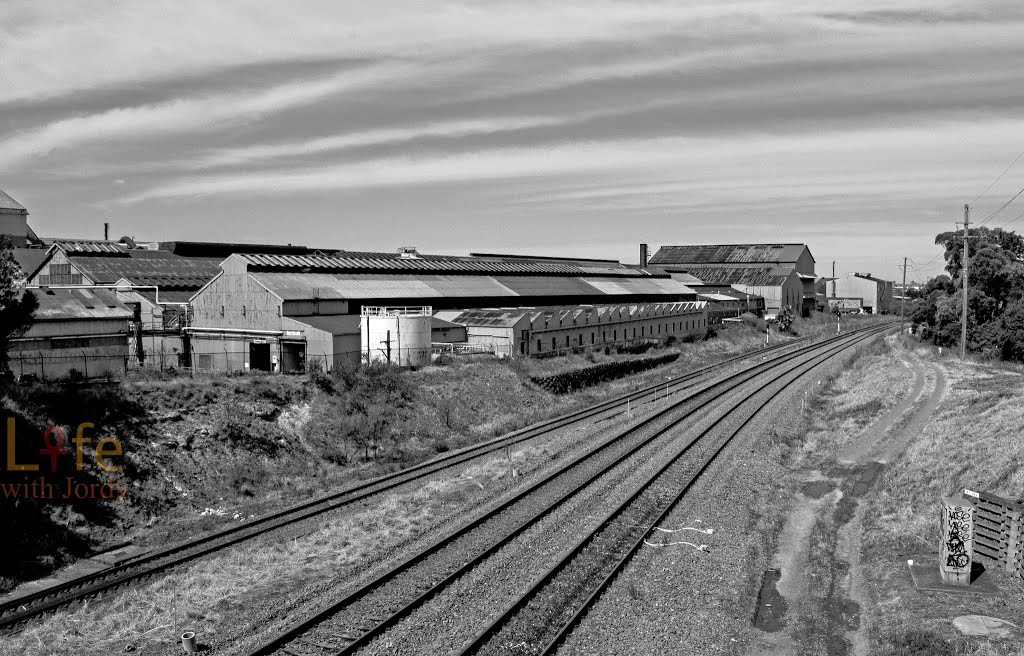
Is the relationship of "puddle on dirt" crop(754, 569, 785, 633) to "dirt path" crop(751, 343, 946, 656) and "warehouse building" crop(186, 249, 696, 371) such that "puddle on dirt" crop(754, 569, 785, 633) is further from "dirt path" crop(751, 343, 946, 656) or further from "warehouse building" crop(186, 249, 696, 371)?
"warehouse building" crop(186, 249, 696, 371)

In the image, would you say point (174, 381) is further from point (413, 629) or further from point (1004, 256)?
point (1004, 256)

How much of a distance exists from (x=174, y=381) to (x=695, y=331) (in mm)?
56939

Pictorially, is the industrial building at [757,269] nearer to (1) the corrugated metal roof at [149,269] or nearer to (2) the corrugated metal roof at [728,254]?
(2) the corrugated metal roof at [728,254]

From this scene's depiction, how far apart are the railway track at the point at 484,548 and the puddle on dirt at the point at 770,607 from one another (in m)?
3.37

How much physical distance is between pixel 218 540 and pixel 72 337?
2163 cm

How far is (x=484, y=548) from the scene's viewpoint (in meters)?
17.4

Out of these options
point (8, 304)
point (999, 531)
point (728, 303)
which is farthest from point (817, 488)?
point (728, 303)

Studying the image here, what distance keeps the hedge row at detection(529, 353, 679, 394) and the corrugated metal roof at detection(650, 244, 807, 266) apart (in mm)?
63889

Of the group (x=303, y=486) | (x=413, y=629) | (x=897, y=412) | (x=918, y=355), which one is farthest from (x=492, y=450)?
(x=918, y=355)

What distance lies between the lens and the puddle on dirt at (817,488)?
23.1 meters

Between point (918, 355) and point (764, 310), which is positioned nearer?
point (918, 355)

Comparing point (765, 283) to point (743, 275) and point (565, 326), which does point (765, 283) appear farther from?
point (565, 326)

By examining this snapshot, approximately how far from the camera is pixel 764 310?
101 metres

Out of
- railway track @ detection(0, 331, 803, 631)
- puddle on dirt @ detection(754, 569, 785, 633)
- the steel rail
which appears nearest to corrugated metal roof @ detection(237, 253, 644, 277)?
railway track @ detection(0, 331, 803, 631)
